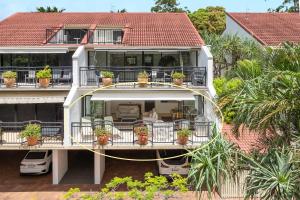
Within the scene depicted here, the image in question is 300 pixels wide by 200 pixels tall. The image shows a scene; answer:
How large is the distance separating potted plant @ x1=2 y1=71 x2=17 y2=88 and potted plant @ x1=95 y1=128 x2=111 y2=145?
25.3ft

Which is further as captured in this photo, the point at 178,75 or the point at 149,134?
the point at 178,75

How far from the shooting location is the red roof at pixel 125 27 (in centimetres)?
3445

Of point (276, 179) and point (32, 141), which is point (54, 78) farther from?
point (276, 179)

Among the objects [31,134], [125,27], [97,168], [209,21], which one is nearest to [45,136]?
[31,134]

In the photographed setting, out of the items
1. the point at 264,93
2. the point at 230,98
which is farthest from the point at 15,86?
the point at 264,93

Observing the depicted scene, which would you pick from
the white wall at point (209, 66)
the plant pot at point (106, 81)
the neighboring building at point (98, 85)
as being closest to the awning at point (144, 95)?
the neighboring building at point (98, 85)

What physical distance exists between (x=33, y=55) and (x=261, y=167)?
2464 centimetres

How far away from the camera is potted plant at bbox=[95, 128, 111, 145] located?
28.0m

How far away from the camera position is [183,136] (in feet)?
93.2

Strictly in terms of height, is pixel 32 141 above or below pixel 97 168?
above

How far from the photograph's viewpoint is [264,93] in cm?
1581

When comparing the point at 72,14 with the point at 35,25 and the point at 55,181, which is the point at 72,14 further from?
the point at 55,181

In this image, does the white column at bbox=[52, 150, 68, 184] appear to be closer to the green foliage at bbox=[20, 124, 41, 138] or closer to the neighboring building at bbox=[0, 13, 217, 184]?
the neighboring building at bbox=[0, 13, 217, 184]

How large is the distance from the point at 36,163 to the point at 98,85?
22.3ft
